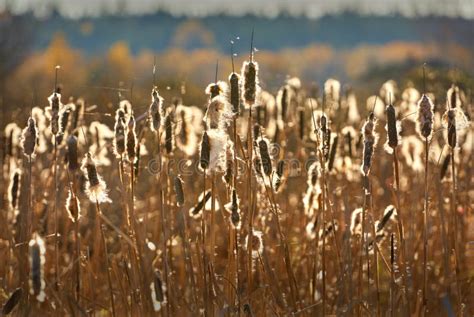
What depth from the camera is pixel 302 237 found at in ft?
13.7

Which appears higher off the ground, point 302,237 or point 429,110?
point 429,110

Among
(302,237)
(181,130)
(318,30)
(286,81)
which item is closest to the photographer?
(181,130)

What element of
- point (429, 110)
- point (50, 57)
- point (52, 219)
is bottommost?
point (52, 219)

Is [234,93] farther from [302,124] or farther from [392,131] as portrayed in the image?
[302,124]

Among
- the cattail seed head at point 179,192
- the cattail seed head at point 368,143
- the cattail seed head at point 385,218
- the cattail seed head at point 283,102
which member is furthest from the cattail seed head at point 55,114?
the cattail seed head at point 283,102

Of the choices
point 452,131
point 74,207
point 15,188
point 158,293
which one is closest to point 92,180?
point 74,207

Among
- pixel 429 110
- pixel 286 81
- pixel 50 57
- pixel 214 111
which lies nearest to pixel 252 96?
pixel 214 111

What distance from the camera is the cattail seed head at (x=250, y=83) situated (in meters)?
2.88

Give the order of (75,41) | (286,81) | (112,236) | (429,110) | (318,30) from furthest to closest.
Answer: (318,30)
(75,41)
(112,236)
(286,81)
(429,110)

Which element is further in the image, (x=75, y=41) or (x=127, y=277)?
(x=75, y=41)

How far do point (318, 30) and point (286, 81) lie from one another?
216 feet

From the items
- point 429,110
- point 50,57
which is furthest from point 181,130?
point 50,57

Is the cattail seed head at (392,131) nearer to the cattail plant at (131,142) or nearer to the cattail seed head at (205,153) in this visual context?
the cattail seed head at (205,153)

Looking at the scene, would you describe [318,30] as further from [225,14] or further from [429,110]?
[429,110]
